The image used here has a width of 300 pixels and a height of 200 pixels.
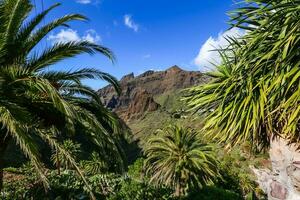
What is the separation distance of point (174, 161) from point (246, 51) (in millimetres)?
30214

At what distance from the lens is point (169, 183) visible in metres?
35.5

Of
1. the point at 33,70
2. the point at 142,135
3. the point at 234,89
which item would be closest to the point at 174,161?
the point at 33,70

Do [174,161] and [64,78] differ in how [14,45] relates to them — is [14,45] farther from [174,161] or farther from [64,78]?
[174,161]

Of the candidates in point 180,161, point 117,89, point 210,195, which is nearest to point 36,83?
point 117,89

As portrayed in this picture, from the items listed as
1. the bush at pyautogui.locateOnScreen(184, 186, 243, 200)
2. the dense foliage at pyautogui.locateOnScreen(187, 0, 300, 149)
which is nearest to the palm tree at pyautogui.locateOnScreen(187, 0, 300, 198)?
the dense foliage at pyautogui.locateOnScreen(187, 0, 300, 149)

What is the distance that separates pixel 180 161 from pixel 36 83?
27.7 meters

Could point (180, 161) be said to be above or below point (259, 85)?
below

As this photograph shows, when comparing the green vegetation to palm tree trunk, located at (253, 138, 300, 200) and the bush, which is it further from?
the bush

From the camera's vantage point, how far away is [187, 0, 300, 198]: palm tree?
6.82 metres

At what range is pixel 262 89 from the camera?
734 cm

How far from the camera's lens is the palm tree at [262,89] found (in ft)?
22.4

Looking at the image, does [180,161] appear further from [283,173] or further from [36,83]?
[283,173]

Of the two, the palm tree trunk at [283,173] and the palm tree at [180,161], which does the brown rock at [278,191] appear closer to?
the palm tree trunk at [283,173]

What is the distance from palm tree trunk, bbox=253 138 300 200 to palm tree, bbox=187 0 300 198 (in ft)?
0.05
